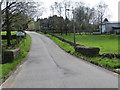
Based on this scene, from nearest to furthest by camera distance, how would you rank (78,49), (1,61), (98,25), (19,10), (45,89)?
(45,89) < (1,61) < (78,49) < (19,10) < (98,25)

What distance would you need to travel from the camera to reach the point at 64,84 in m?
9.14

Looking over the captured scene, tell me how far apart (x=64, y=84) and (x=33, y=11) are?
68.2 ft

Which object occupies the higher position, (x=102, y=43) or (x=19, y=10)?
(x=19, y=10)

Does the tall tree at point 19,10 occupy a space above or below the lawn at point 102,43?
above

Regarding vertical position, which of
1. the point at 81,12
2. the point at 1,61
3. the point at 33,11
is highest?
the point at 81,12

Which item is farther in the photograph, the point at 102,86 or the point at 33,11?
the point at 33,11

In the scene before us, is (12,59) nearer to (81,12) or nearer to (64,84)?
(64,84)


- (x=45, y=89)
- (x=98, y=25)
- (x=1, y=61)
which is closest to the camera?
(x=45, y=89)

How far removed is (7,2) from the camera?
29.0 metres

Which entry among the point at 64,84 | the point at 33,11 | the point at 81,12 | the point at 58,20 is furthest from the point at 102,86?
the point at 81,12

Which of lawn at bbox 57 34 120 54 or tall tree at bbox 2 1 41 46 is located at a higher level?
tall tree at bbox 2 1 41 46

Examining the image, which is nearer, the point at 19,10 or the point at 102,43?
the point at 19,10

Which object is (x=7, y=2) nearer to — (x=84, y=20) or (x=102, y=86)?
(x=102, y=86)

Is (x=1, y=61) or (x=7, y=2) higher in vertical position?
(x=7, y=2)
